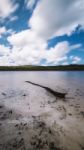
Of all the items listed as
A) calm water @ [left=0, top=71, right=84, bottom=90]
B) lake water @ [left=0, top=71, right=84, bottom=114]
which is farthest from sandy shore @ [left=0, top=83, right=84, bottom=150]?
calm water @ [left=0, top=71, right=84, bottom=90]

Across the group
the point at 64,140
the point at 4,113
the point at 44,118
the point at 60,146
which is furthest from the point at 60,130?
the point at 4,113

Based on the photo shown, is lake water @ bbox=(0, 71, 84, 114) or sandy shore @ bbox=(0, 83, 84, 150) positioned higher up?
sandy shore @ bbox=(0, 83, 84, 150)

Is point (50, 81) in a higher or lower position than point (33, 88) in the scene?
lower

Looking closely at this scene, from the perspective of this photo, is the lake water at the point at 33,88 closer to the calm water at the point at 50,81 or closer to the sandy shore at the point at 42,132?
the calm water at the point at 50,81

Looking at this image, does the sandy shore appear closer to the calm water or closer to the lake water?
the lake water

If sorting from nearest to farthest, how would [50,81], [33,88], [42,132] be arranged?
[42,132]
[33,88]
[50,81]

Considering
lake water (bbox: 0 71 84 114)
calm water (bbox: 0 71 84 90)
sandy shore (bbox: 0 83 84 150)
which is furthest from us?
calm water (bbox: 0 71 84 90)

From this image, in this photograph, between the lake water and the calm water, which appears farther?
→ the calm water

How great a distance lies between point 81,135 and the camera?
7.02 m

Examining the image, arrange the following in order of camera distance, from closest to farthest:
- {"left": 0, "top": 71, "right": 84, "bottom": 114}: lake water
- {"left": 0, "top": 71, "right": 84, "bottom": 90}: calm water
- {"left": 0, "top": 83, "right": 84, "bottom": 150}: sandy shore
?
{"left": 0, "top": 83, "right": 84, "bottom": 150}: sandy shore
{"left": 0, "top": 71, "right": 84, "bottom": 114}: lake water
{"left": 0, "top": 71, "right": 84, "bottom": 90}: calm water

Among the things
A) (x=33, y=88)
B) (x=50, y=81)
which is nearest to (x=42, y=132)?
(x=33, y=88)

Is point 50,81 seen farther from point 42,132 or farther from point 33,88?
point 42,132

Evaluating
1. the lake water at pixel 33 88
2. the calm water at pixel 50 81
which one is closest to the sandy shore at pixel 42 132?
the lake water at pixel 33 88

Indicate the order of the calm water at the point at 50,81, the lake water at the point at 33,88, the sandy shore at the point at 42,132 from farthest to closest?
the calm water at the point at 50,81
the lake water at the point at 33,88
the sandy shore at the point at 42,132
